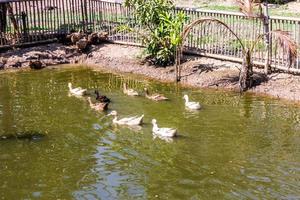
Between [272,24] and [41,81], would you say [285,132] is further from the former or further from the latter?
[41,81]

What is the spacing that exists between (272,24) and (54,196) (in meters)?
10.6

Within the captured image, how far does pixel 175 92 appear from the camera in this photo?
1812 centimetres

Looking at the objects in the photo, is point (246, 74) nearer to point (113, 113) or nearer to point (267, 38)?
point (267, 38)

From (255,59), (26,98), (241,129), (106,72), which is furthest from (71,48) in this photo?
(241,129)

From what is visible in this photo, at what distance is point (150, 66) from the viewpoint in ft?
68.5

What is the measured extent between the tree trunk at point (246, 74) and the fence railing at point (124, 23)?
92 cm

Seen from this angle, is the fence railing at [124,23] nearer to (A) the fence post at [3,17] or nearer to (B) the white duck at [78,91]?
(A) the fence post at [3,17]

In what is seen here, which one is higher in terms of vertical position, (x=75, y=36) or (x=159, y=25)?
(x=159, y=25)

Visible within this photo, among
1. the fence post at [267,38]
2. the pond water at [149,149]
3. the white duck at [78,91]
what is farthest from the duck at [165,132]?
the fence post at [267,38]

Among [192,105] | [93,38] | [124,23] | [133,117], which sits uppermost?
[124,23]

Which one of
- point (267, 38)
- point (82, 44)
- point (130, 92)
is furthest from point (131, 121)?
point (82, 44)

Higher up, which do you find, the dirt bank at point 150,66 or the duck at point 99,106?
the dirt bank at point 150,66

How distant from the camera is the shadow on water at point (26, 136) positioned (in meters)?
14.3

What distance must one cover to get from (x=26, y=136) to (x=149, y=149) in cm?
329
